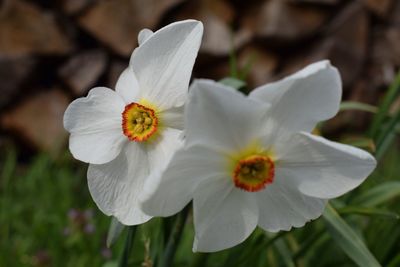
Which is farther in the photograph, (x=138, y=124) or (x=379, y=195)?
(x=379, y=195)

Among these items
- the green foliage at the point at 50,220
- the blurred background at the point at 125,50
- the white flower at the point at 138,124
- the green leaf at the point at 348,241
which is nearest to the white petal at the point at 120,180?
the white flower at the point at 138,124

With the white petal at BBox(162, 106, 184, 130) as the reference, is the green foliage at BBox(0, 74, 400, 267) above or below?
below

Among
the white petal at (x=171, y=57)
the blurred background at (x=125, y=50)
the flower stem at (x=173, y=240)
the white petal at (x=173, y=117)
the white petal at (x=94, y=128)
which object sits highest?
the white petal at (x=171, y=57)

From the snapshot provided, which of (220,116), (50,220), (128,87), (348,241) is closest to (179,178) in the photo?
(220,116)

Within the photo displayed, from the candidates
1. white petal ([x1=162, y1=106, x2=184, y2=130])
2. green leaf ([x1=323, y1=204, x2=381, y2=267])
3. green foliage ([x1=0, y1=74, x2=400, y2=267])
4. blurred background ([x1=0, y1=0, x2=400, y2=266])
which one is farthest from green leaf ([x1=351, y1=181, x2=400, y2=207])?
blurred background ([x1=0, y1=0, x2=400, y2=266])

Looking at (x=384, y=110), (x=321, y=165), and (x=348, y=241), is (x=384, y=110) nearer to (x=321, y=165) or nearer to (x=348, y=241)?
(x=348, y=241)

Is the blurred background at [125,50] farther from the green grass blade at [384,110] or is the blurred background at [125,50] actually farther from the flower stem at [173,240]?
the flower stem at [173,240]

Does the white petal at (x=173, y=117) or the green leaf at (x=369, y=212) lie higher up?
the white petal at (x=173, y=117)

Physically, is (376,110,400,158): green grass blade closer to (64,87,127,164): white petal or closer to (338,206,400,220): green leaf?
(338,206,400,220): green leaf
